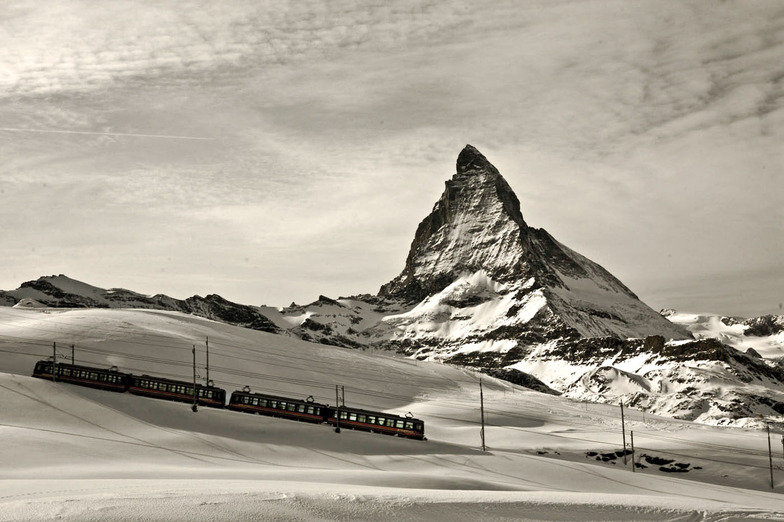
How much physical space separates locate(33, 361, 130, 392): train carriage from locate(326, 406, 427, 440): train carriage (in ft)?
78.6

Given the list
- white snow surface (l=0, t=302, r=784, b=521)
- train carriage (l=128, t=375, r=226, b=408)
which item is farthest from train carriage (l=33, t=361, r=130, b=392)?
white snow surface (l=0, t=302, r=784, b=521)

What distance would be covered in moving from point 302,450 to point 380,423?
1609cm

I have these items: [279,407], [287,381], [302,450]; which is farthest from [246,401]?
[287,381]

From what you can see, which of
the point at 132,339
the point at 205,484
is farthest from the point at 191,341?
the point at 205,484

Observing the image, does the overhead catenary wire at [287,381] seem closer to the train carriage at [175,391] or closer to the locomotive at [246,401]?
the locomotive at [246,401]

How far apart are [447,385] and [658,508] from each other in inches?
5767

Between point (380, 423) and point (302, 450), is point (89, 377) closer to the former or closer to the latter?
point (302, 450)

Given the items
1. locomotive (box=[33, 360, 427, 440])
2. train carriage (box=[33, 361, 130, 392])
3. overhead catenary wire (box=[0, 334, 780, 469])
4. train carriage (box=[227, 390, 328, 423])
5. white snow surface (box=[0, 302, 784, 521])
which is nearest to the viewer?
white snow surface (box=[0, 302, 784, 521])

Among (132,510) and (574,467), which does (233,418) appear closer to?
(574,467)

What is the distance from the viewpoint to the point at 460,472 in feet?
223

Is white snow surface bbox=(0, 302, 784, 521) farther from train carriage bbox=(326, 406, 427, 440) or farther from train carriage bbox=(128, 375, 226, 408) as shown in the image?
train carriage bbox=(128, 375, 226, 408)

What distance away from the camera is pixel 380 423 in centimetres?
8769

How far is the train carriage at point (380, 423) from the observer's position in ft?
286

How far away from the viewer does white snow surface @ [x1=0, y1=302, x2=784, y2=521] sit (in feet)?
118
